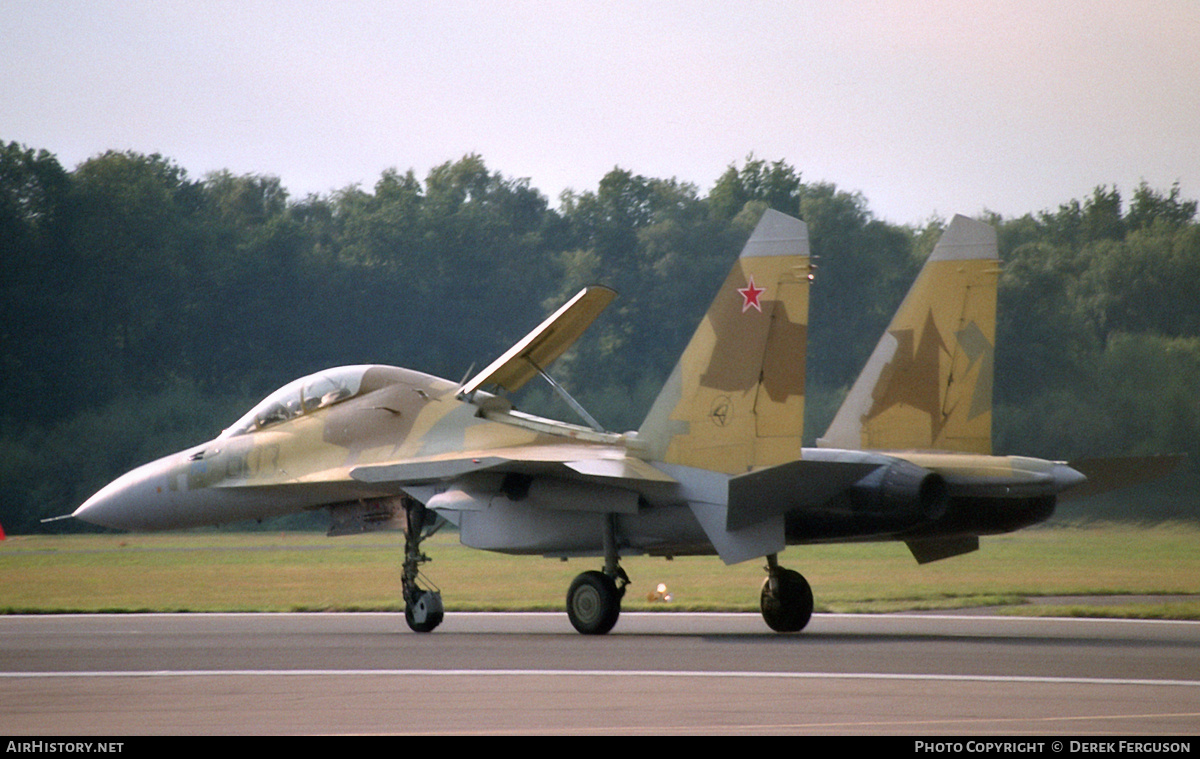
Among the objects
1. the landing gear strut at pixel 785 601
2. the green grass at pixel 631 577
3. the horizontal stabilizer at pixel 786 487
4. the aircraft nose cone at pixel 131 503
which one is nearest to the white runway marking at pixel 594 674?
the horizontal stabilizer at pixel 786 487

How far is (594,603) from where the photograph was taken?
15023mm

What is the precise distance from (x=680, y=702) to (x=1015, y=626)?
794 centimetres

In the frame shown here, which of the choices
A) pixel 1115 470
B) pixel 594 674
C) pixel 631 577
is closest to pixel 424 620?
pixel 594 674

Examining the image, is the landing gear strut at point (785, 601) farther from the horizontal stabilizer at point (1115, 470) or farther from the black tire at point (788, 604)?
the horizontal stabilizer at point (1115, 470)

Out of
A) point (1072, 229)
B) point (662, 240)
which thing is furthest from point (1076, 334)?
point (662, 240)

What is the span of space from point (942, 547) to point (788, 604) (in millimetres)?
1820

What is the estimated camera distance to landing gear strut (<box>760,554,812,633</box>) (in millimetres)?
15422

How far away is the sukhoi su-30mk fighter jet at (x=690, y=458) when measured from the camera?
1413 cm

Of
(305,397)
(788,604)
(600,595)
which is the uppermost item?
(305,397)

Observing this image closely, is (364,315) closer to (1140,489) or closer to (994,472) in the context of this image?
(1140,489)

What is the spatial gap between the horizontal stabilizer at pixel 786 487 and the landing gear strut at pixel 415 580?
388 cm

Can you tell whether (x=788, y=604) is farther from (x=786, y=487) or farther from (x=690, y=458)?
(x=786, y=487)

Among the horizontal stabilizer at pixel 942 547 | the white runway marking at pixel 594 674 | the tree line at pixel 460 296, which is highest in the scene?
the tree line at pixel 460 296

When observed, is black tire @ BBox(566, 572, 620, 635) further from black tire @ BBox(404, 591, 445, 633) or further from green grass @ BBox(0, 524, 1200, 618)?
green grass @ BBox(0, 524, 1200, 618)
